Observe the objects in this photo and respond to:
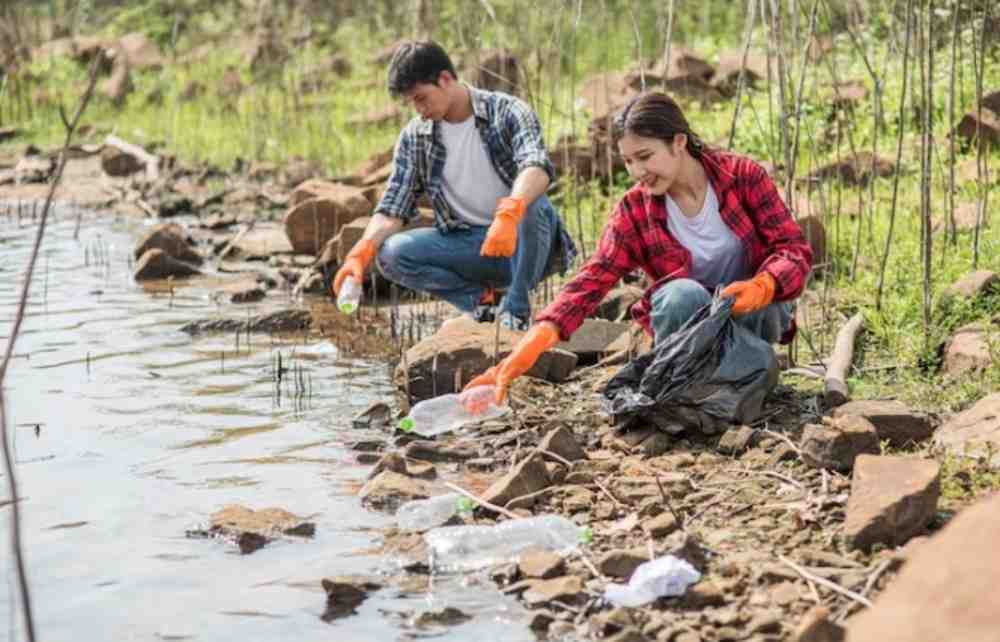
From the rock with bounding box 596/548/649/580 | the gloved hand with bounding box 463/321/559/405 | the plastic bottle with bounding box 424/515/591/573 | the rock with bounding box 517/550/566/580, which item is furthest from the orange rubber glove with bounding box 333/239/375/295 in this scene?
the rock with bounding box 596/548/649/580

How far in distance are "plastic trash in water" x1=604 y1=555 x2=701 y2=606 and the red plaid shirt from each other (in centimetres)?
138

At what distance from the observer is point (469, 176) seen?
666 centimetres

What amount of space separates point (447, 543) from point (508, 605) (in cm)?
39

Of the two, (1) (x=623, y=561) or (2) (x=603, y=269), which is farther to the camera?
(2) (x=603, y=269)

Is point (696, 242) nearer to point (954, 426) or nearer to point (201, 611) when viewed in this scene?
point (954, 426)

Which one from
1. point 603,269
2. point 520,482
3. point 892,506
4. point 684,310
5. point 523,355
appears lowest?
point 520,482

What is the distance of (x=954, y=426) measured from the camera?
15.1 feet

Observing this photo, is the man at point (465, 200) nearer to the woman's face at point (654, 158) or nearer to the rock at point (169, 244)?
the woman's face at point (654, 158)

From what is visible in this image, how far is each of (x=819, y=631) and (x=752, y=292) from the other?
173cm

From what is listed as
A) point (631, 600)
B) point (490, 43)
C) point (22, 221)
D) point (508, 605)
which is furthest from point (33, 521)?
point (490, 43)

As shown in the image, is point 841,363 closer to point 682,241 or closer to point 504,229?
point 682,241

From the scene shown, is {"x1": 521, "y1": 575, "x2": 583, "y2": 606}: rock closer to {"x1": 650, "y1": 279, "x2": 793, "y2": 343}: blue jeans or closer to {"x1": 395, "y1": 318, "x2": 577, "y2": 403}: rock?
{"x1": 650, "y1": 279, "x2": 793, "y2": 343}: blue jeans

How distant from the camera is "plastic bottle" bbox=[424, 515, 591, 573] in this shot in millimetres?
4152

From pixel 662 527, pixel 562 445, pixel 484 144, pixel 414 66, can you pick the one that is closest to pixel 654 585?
pixel 662 527
